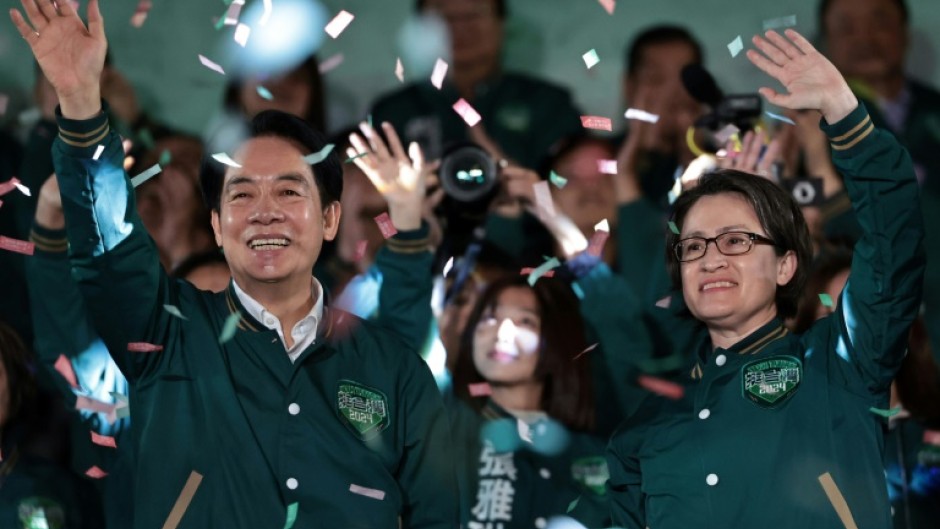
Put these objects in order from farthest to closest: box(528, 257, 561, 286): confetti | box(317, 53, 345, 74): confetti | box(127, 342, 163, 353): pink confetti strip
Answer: box(317, 53, 345, 74): confetti, box(528, 257, 561, 286): confetti, box(127, 342, 163, 353): pink confetti strip

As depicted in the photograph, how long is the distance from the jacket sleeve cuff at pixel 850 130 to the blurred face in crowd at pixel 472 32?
2344 mm

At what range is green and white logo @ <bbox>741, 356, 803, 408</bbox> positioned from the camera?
268cm

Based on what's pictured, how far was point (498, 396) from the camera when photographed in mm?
3873

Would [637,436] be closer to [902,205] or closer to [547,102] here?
[902,205]

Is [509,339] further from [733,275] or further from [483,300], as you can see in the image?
[733,275]

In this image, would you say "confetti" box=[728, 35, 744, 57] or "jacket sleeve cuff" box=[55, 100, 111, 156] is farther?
"confetti" box=[728, 35, 744, 57]

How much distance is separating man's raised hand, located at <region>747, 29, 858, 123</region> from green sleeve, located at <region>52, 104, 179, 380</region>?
1137 millimetres

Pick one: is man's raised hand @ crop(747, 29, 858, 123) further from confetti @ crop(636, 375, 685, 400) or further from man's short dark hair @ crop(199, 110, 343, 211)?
man's short dark hair @ crop(199, 110, 343, 211)

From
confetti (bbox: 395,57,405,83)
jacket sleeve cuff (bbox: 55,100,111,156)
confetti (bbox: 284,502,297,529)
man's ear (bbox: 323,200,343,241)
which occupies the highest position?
confetti (bbox: 395,57,405,83)

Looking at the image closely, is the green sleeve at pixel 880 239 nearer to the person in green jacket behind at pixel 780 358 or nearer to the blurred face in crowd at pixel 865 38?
the person in green jacket behind at pixel 780 358

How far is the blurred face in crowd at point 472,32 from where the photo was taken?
15.8ft

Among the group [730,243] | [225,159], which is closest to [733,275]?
[730,243]

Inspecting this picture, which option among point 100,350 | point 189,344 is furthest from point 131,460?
point 189,344

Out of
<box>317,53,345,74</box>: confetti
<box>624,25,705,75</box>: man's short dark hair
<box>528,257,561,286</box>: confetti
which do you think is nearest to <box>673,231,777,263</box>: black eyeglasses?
<box>528,257,561,286</box>: confetti
